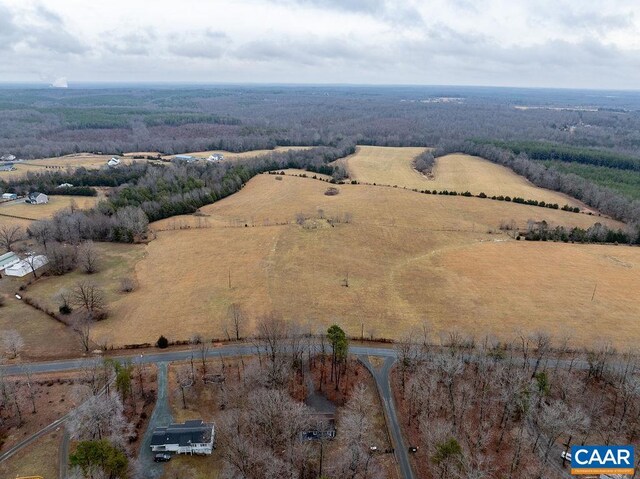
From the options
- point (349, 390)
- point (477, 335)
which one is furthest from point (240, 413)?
point (477, 335)

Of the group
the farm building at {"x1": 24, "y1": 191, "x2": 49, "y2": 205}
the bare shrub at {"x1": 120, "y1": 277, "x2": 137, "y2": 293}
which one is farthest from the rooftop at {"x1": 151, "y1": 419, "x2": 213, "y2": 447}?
the farm building at {"x1": 24, "y1": 191, "x2": 49, "y2": 205}

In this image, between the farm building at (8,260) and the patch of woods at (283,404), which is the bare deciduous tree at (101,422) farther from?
the farm building at (8,260)

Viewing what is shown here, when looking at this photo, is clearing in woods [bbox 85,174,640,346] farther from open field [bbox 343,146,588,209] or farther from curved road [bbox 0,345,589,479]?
open field [bbox 343,146,588,209]

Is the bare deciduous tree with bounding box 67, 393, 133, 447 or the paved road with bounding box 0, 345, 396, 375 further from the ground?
the bare deciduous tree with bounding box 67, 393, 133, 447

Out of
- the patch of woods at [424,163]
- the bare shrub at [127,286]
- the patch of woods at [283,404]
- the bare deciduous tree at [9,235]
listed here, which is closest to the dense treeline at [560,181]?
the patch of woods at [424,163]

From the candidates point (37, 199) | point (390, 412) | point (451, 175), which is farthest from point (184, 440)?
point (451, 175)

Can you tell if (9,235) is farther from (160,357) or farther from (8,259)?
(160,357)
